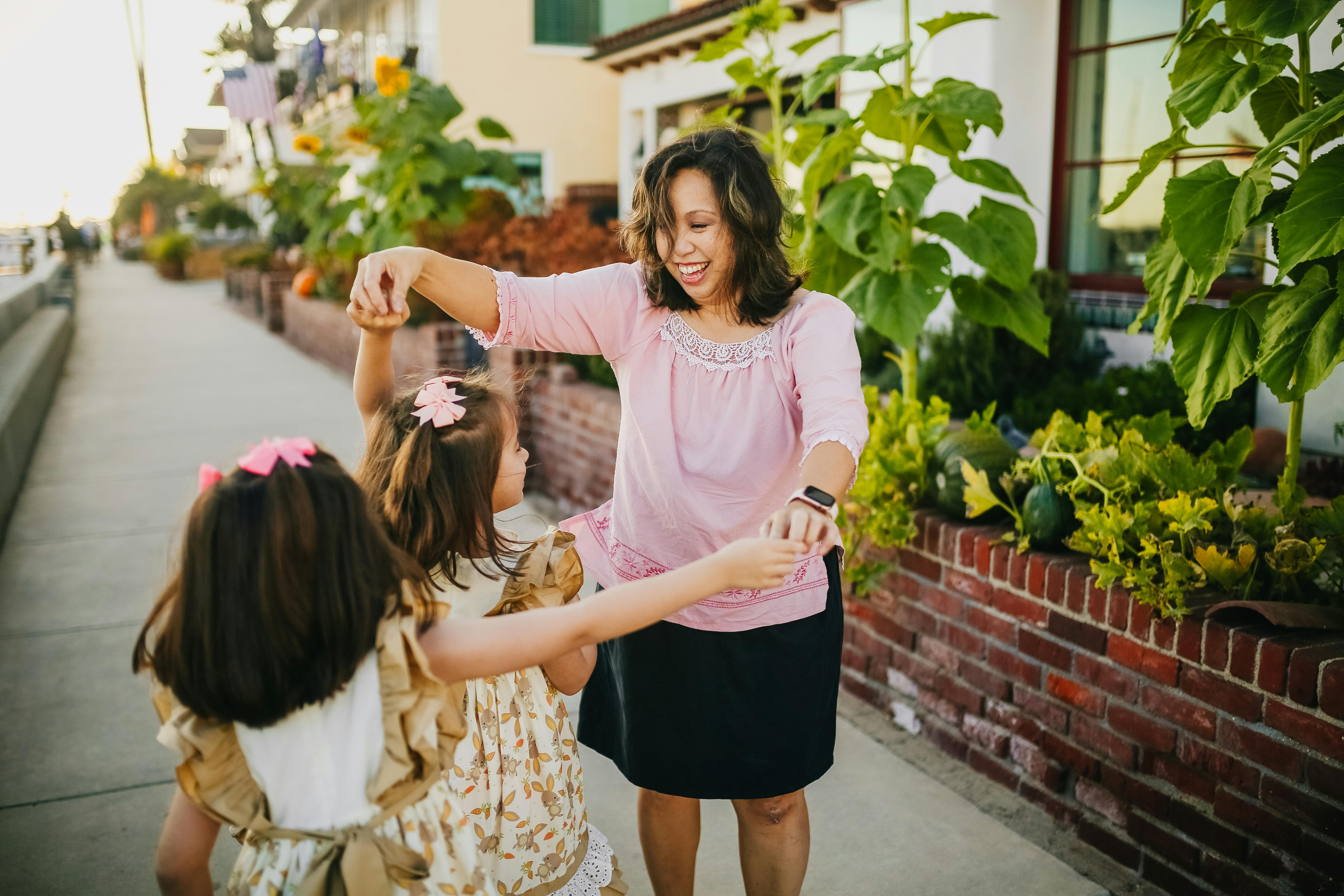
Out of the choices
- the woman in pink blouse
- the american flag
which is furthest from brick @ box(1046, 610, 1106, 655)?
the american flag

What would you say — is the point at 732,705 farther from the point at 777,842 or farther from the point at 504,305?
the point at 504,305

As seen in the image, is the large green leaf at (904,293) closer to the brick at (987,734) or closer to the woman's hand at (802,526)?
the brick at (987,734)

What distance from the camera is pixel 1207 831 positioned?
2266 mm

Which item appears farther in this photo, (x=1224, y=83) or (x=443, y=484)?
(x=1224, y=83)

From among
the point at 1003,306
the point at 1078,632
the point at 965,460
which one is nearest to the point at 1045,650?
the point at 1078,632

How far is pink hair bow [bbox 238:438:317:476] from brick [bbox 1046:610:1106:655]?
1912 mm

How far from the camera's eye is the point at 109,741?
3191 mm

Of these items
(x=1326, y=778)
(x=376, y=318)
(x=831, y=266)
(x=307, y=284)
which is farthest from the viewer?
(x=307, y=284)

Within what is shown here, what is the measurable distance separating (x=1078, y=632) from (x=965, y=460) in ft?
2.00

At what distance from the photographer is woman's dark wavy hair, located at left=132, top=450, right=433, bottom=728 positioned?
4.66ft

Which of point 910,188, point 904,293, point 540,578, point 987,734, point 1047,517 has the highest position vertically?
point 910,188

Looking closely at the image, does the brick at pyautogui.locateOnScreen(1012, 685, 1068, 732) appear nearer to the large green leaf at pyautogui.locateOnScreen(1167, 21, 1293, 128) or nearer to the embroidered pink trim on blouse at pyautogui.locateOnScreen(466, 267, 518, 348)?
the large green leaf at pyautogui.locateOnScreen(1167, 21, 1293, 128)

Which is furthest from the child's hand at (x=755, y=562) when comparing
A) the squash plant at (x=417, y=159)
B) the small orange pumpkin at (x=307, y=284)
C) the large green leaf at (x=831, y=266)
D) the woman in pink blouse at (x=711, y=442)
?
the small orange pumpkin at (x=307, y=284)

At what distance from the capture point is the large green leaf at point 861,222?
3162 millimetres
